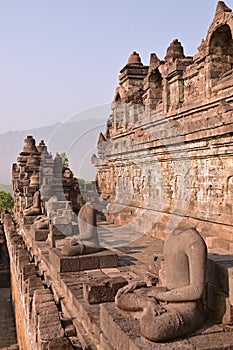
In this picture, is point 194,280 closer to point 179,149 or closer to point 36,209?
point 179,149

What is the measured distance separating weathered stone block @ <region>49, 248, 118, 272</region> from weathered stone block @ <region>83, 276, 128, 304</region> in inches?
69.0

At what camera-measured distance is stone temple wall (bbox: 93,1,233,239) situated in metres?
9.48

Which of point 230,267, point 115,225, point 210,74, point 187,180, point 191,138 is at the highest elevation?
point 210,74

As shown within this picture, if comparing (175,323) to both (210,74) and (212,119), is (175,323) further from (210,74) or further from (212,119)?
(210,74)

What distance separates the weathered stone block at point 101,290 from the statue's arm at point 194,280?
1540mm

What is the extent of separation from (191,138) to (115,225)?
6668 mm

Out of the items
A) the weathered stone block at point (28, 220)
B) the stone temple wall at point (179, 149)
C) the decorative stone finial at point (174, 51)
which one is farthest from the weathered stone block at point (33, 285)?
the decorative stone finial at point (174, 51)

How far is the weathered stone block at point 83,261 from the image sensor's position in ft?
23.9

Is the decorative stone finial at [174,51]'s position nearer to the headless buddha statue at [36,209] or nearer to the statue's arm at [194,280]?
the headless buddha statue at [36,209]

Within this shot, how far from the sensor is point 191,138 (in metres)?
10.3

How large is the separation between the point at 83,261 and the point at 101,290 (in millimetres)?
2041

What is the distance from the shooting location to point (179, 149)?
1110 centimetres

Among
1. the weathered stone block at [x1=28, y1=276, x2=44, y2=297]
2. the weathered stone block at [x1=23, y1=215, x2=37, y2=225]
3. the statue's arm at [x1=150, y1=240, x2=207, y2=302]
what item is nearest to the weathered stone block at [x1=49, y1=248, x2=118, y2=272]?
the weathered stone block at [x1=28, y1=276, x2=44, y2=297]

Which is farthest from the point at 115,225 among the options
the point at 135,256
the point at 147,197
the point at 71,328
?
the point at 71,328
